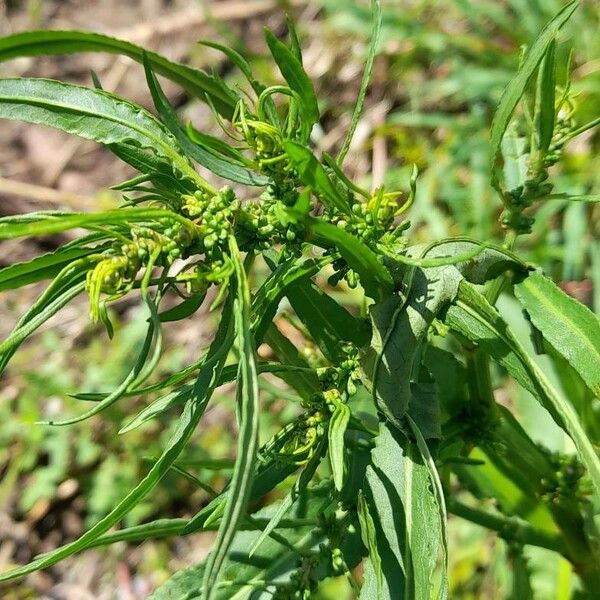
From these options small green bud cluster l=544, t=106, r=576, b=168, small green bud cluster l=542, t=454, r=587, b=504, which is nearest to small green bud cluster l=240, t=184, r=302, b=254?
small green bud cluster l=544, t=106, r=576, b=168

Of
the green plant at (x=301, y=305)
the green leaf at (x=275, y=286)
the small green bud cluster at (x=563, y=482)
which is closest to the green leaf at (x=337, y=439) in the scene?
the green plant at (x=301, y=305)

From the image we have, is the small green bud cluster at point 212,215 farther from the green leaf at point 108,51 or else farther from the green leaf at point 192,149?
the green leaf at point 108,51

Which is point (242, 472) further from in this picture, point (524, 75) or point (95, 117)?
point (524, 75)

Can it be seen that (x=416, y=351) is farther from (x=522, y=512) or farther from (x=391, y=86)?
(x=391, y=86)

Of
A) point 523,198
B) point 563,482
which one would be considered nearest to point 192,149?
point 523,198

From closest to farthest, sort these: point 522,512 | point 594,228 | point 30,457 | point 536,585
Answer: point 522,512 < point 536,585 < point 594,228 < point 30,457

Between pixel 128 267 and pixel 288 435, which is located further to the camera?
pixel 288 435

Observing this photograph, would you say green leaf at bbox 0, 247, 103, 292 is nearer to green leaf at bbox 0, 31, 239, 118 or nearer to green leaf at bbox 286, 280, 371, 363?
green leaf at bbox 0, 31, 239, 118

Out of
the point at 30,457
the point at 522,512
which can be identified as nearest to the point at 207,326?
the point at 30,457
